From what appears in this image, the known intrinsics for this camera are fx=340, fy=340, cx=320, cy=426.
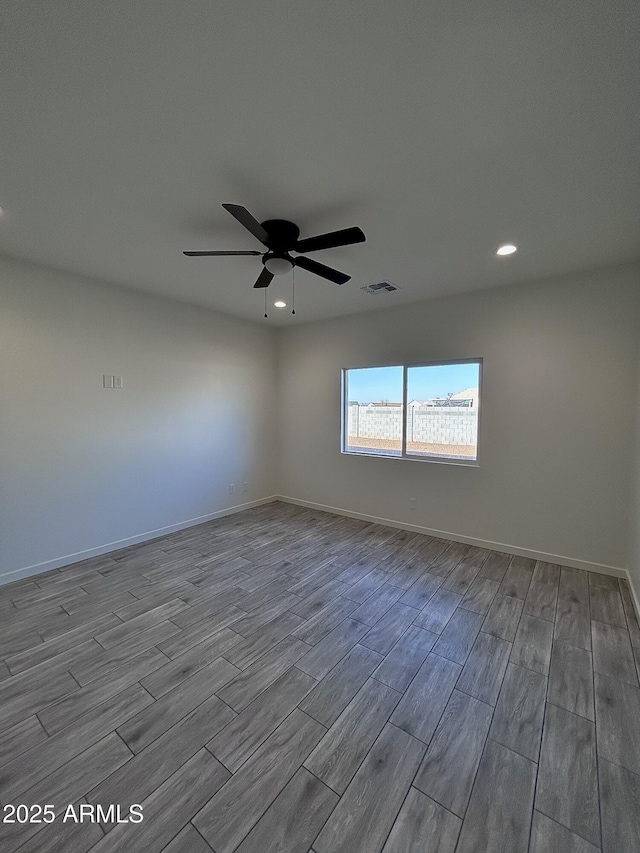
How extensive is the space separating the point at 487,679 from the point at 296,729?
1.09 meters

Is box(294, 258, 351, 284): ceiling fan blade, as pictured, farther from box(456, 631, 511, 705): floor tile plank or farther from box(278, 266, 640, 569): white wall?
box(456, 631, 511, 705): floor tile plank

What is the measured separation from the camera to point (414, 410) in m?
4.25

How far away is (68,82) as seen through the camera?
134 cm

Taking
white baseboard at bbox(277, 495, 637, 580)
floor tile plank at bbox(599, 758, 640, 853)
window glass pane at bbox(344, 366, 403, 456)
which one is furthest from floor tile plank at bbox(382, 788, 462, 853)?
window glass pane at bbox(344, 366, 403, 456)

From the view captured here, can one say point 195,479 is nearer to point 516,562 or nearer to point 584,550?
point 516,562

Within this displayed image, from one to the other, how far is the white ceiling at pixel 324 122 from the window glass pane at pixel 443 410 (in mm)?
1482

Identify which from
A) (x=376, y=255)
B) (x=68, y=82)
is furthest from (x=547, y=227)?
(x=68, y=82)

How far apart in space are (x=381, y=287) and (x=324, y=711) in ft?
11.5

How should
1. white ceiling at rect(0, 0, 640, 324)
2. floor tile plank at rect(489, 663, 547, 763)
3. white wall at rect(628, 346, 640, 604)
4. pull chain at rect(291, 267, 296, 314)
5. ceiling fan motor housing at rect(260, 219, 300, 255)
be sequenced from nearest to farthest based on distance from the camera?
white ceiling at rect(0, 0, 640, 324), floor tile plank at rect(489, 663, 547, 763), ceiling fan motor housing at rect(260, 219, 300, 255), white wall at rect(628, 346, 640, 604), pull chain at rect(291, 267, 296, 314)

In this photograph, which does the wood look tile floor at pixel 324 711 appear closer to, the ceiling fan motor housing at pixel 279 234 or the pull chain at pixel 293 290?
the ceiling fan motor housing at pixel 279 234

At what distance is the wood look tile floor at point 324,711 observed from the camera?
48.2 inches

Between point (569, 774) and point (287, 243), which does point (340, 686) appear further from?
point (287, 243)

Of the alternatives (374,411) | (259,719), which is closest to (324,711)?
(259,719)

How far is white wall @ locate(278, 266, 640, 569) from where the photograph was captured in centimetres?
302
